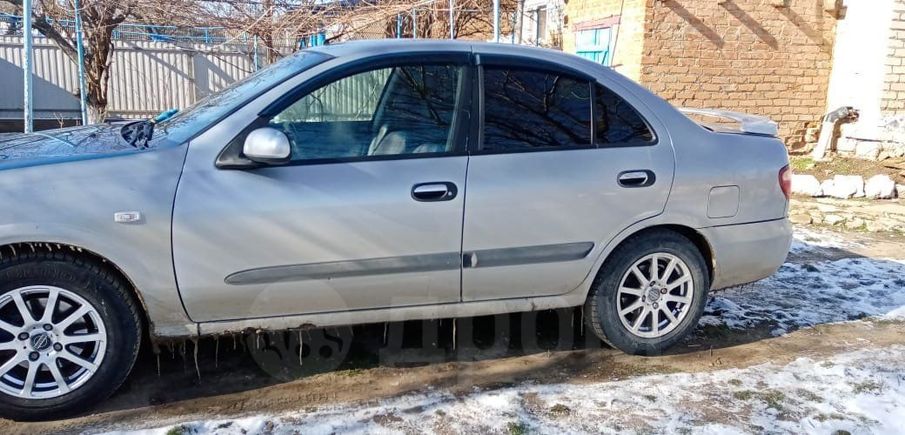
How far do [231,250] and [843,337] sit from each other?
12.5 ft

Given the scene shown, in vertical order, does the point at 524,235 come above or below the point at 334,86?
below

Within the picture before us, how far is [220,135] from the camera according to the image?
3203mm

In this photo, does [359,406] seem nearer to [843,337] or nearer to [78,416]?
[78,416]

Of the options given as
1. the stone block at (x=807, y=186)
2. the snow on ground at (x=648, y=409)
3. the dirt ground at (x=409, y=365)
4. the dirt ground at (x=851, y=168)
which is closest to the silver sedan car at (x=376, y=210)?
the dirt ground at (x=409, y=365)

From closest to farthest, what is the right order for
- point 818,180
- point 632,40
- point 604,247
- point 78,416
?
point 78,416 < point 604,247 < point 818,180 < point 632,40

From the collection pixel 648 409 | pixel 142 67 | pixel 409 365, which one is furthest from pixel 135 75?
pixel 648 409

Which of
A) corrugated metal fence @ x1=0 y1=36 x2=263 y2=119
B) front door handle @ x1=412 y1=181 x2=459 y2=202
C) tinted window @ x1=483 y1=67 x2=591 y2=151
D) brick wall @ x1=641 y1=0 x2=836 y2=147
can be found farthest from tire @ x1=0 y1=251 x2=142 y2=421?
corrugated metal fence @ x1=0 y1=36 x2=263 y2=119

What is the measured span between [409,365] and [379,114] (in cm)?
139

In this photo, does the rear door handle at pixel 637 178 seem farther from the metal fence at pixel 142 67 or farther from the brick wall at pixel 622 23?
the metal fence at pixel 142 67

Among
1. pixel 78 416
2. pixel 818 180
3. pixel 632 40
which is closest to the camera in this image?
pixel 78 416

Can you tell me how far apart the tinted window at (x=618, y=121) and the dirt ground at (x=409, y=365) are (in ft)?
4.19

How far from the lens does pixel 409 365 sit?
3852 millimetres

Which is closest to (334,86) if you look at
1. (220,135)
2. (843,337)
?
(220,135)

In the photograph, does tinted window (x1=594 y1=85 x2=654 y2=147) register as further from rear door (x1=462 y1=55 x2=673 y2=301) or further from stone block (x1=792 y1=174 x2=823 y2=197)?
stone block (x1=792 y1=174 x2=823 y2=197)
